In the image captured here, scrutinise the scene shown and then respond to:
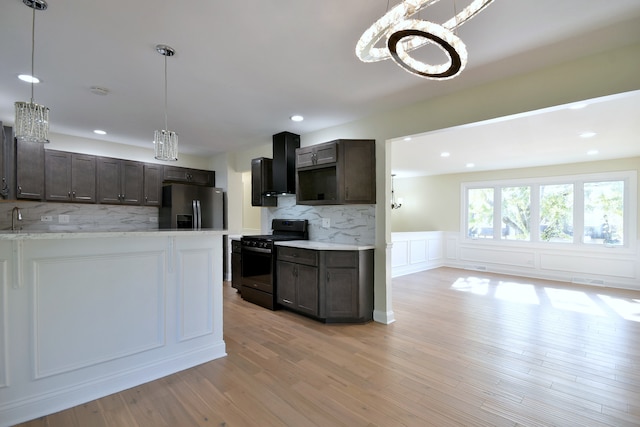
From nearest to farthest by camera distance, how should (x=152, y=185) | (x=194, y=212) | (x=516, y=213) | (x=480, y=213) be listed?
(x=152, y=185), (x=194, y=212), (x=516, y=213), (x=480, y=213)

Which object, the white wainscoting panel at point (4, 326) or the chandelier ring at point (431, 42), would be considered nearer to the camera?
the chandelier ring at point (431, 42)

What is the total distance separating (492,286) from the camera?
5.53 meters

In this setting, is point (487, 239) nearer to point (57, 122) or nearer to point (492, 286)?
point (492, 286)

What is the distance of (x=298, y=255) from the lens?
3.81 metres

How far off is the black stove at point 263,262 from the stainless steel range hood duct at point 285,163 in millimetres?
600

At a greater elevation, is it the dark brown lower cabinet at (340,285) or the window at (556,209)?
the window at (556,209)

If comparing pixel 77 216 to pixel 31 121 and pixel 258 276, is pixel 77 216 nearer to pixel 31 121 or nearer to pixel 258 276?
pixel 258 276

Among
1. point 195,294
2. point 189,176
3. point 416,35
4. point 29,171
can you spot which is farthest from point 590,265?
point 29,171

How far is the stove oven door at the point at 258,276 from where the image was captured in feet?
13.6

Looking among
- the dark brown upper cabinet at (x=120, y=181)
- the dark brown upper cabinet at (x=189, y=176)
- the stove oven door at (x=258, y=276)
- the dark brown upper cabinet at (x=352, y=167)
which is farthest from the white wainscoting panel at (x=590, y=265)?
the dark brown upper cabinet at (x=120, y=181)

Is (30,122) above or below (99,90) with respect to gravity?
below

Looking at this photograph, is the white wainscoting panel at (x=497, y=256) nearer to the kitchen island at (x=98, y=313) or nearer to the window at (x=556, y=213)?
the window at (x=556, y=213)

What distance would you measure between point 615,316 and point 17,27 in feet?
22.1

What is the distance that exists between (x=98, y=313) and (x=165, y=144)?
144 centimetres
